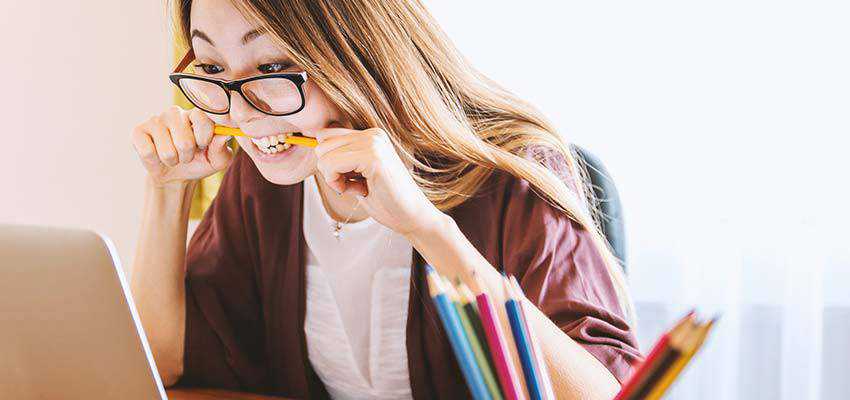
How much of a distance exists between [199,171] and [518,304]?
2.67ft

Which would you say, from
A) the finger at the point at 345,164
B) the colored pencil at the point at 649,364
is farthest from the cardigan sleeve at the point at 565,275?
the colored pencil at the point at 649,364

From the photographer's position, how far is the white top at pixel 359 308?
1101mm

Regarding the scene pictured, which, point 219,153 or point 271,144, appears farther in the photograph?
point 219,153

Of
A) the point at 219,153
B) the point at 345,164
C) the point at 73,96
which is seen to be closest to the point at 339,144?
the point at 345,164

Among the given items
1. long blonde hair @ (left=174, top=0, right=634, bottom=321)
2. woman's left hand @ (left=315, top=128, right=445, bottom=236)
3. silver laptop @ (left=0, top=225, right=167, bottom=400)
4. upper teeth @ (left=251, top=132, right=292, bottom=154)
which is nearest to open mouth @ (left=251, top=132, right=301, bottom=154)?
upper teeth @ (left=251, top=132, right=292, bottom=154)

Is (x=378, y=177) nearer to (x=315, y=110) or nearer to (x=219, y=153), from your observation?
(x=315, y=110)

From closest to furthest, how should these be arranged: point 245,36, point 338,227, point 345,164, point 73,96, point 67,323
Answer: point 67,323 < point 345,164 < point 245,36 < point 338,227 < point 73,96

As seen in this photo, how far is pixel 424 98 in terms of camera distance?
967mm

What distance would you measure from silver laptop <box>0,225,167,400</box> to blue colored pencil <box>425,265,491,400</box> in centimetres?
31

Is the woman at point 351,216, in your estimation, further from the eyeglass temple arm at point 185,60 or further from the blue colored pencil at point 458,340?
the blue colored pencil at point 458,340

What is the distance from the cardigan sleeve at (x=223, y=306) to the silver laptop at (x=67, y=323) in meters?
0.48

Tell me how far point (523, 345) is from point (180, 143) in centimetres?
75

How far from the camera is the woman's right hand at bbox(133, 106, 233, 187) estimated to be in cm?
106

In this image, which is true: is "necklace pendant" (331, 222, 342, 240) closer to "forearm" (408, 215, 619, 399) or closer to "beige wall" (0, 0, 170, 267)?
"forearm" (408, 215, 619, 399)
